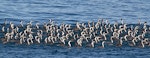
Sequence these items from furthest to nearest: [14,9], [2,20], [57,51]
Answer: [14,9], [2,20], [57,51]

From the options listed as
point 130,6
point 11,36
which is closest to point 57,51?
point 11,36

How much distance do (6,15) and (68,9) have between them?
641 inches

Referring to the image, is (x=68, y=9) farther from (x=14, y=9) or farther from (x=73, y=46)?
(x=73, y=46)

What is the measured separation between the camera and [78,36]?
7806 centimetres

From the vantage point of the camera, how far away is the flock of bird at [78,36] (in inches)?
2936

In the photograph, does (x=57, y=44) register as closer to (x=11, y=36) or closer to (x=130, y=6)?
(x=11, y=36)

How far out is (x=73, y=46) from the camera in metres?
73.5

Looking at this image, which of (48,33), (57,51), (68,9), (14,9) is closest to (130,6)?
(68,9)

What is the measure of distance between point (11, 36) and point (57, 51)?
7.59 meters

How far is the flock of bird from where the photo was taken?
74562 millimetres

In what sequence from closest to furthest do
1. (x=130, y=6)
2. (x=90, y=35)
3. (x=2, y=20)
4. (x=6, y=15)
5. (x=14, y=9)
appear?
(x=90, y=35)
(x=2, y=20)
(x=6, y=15)
(x=14, y=9)
(x=130, y=6)

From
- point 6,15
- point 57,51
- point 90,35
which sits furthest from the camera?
point 6,15

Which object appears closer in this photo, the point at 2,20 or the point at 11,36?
the point at 11,36

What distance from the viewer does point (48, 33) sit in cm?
8031
